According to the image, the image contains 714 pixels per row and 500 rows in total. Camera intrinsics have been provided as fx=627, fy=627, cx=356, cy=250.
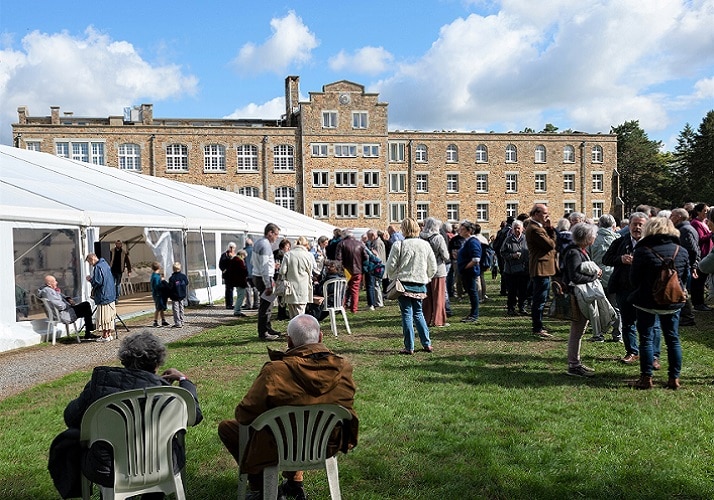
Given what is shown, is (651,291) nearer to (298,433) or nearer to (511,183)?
(298,433)

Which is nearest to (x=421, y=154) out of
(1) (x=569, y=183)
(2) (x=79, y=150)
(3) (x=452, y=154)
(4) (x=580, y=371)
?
(3) (x=452, y=154)

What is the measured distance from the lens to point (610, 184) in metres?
57.2

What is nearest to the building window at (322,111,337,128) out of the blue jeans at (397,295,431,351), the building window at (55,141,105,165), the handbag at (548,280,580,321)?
the building window at (55,141,105,165)

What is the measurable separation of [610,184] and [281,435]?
2326 inches

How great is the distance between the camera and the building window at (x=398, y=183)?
53.6 metres

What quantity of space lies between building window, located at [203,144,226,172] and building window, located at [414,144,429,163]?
1634cm

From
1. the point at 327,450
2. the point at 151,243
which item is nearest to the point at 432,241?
the point at 327,450

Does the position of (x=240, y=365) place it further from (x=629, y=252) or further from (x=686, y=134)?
(x=686, y=134)

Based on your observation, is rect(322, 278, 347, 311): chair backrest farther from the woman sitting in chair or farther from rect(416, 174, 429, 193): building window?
rect(416, 174, 429, 193): building window

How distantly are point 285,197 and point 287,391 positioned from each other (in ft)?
158

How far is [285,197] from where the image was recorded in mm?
50844

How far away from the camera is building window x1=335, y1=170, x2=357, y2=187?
167 feet

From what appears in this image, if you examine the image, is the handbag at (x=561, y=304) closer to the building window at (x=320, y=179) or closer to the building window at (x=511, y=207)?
the building window at (x=320, y=179)

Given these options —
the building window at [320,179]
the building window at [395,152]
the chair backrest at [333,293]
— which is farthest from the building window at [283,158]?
the chair backrest at [333,293]
